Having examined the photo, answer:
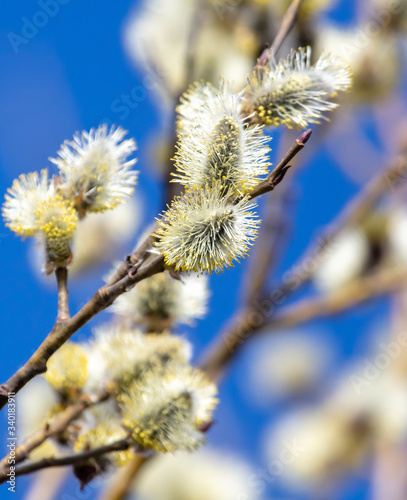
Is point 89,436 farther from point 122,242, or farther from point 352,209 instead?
point 122,242

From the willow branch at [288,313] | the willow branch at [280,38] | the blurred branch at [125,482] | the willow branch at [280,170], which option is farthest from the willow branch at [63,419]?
the willow branch at [288,313]

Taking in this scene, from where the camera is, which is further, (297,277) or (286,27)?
(297,277)

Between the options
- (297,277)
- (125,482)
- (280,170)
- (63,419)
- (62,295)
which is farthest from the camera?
(297,277)

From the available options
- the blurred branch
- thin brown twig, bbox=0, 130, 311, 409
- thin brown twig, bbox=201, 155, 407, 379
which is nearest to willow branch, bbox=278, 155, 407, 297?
thin brown twig, bbox=201, 155, 407, 379

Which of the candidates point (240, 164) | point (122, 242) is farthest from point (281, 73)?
point (122, 242)

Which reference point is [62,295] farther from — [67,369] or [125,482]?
[125,482]

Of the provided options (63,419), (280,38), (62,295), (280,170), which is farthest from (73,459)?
(280,38)

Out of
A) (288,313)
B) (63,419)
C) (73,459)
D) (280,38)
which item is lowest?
(73,459)

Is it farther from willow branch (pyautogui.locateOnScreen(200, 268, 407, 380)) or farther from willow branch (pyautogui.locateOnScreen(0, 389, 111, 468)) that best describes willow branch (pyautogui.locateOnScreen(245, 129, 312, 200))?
willow branch (pyautogui.locateOnScreen(200, 268, 407, 380))
